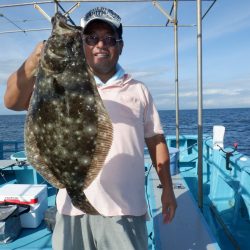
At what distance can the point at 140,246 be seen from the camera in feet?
8.98

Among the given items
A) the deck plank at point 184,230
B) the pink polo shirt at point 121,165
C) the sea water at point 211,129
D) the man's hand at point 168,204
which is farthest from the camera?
the sea water at point 211,129

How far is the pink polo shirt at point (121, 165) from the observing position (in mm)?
2594

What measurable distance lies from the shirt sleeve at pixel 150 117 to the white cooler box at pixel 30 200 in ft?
10.2

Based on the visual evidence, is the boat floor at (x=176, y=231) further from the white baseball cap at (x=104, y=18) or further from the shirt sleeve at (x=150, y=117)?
the white baseball cap at (x=104, y=18)

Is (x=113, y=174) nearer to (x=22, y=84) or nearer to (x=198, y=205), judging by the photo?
(x=22, y=84)

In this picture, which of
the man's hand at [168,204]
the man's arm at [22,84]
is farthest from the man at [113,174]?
the man's arm at [22,84]

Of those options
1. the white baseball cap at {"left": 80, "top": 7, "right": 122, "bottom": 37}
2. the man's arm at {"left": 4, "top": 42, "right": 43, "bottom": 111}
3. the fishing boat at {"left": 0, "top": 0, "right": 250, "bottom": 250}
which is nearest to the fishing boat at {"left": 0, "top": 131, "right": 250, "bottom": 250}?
the fishing boat at {"left": 0, "top": 0, "right": 250, "bottom": 250}

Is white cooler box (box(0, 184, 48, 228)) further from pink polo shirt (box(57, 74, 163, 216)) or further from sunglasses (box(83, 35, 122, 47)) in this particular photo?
sunglasses (box(83, 35, 122, 47))

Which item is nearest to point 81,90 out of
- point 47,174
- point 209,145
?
Answer: point 47,174

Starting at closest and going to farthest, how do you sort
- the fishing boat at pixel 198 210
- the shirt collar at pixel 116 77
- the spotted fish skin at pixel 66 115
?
the spotted fish skin at pixel 66 115
the shirt collar at pixel 116 77
the fishing boat at pixel 198 210

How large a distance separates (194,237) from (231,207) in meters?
3.09

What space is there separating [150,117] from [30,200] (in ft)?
10.6

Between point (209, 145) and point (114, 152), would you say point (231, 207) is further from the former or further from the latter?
point (114, 152)

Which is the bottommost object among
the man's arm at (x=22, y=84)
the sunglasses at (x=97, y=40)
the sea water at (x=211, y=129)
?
the sea water at (x=211, y=129)
